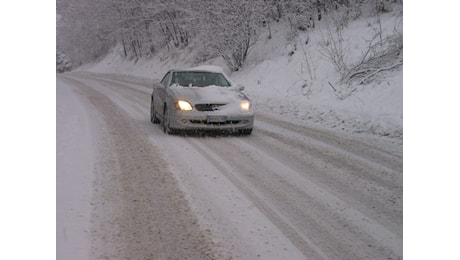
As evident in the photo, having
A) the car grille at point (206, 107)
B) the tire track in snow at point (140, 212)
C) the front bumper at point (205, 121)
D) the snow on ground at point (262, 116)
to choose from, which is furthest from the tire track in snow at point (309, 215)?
the car grille at point (206, 107)

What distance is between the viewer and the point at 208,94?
385 inches

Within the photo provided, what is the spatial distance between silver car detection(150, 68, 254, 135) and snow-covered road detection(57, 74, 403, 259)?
30cm

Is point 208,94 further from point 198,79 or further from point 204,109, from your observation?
point 198,79

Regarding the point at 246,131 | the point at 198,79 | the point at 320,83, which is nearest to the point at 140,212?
the point at 246,131

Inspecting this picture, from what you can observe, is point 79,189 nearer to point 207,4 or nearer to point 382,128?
point 382,128

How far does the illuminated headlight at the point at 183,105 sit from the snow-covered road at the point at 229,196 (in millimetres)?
580

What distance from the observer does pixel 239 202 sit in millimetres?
5191

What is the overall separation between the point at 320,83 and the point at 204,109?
8.50 metres

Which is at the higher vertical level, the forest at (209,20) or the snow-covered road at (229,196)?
the forest at (209,20)

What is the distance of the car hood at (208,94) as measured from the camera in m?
9.49

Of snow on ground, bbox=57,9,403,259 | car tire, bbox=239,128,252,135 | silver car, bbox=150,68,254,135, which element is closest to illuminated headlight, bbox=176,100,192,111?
silver car, bbox=150,68,254,135

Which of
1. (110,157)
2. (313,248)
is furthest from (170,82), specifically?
(313,248)

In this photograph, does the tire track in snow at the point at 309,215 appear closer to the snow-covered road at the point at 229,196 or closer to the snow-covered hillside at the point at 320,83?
the snow-covered road at the point at 229,196
